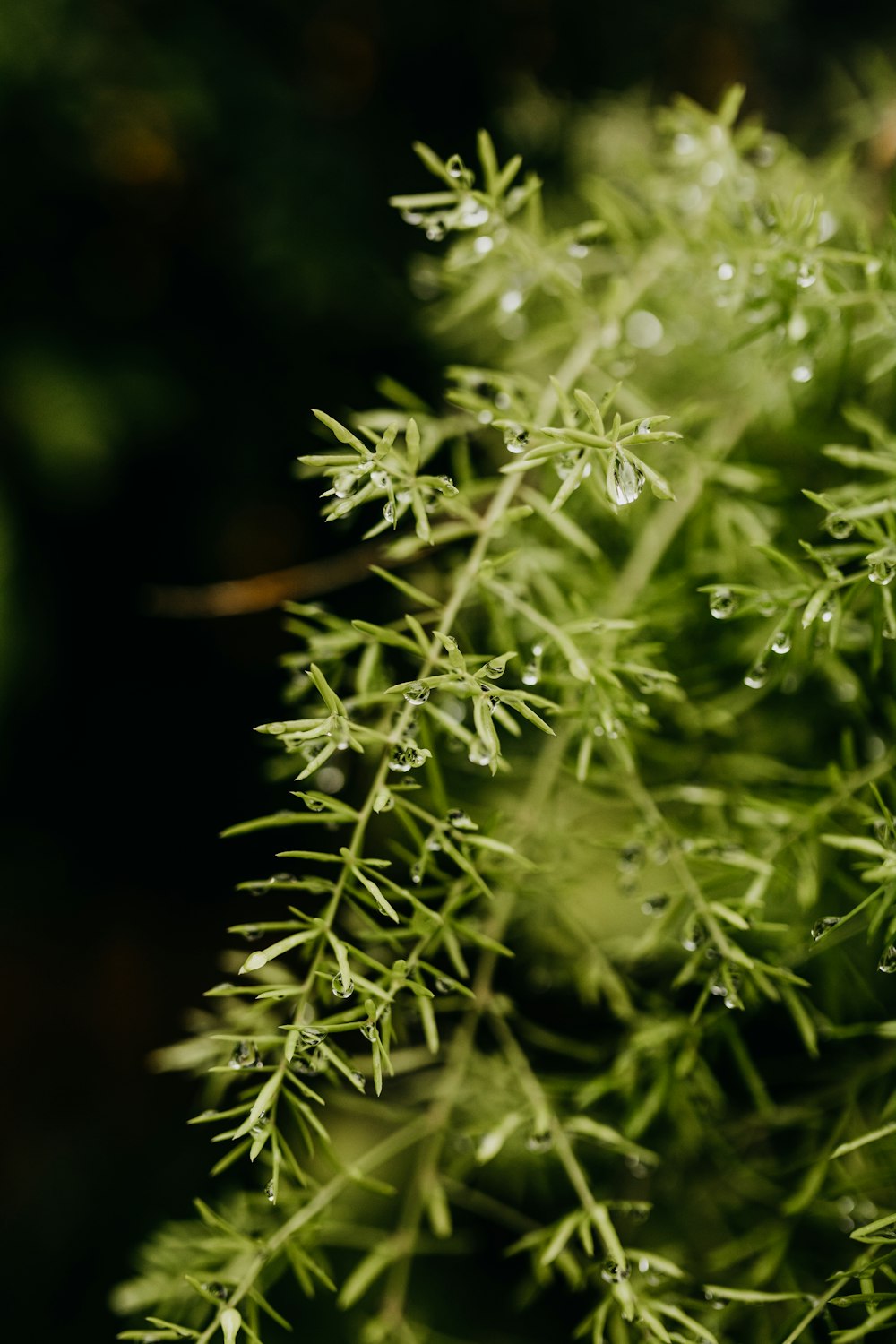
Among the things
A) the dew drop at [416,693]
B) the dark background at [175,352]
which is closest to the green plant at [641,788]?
the dew drop at [416,693]

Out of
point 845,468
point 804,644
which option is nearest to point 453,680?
point 804,644

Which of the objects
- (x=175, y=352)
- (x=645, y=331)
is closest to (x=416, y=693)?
(x=645, y=331)

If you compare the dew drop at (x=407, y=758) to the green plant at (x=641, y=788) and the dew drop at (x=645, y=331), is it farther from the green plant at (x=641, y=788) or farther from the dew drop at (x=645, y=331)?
the dew drop at (x=645, y=331)

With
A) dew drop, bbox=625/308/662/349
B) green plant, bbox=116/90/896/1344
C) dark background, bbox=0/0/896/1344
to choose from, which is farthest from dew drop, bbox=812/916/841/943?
dark background, bbox=0/0/896/1344

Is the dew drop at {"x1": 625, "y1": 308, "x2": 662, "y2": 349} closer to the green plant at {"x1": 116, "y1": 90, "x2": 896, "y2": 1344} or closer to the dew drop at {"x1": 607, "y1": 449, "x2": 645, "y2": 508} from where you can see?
the green plant at {"x1": 116, "y1": 90, "x2": 896, "y2": 1344}

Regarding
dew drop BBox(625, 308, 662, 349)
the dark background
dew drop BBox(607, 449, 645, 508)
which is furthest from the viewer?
the dark background
